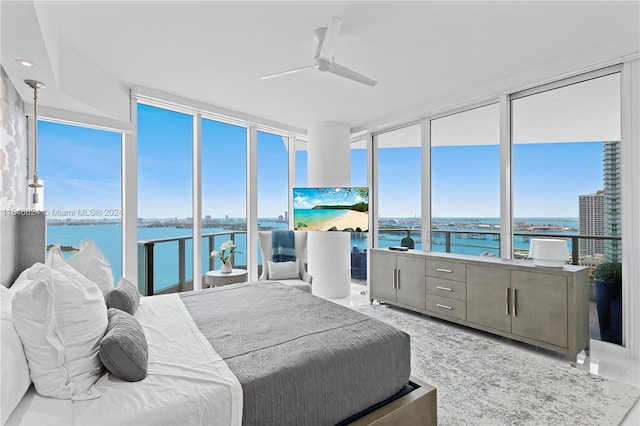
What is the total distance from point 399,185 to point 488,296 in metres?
2.20

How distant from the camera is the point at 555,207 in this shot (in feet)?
11.2

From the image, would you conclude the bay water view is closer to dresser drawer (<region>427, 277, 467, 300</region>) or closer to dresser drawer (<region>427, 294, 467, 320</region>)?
dresser drawer (<region>427, 277, 467, 300</region>)

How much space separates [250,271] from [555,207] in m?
3.92

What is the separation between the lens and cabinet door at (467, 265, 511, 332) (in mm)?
3172

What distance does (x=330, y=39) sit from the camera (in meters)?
2.47

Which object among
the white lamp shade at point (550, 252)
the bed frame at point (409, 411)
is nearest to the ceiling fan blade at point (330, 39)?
the bed frame at point (409, 411)

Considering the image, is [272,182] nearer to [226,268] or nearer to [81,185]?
[226,268]

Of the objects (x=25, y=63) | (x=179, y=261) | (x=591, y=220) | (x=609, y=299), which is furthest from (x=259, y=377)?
(x=179, y=261)

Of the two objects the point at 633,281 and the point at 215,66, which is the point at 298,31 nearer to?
the point at 215,66

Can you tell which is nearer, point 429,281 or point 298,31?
point 298,31

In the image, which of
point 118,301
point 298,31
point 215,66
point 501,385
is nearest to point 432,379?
point 501,385

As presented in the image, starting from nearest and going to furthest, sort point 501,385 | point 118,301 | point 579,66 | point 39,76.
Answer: point 118,301 < point 39,76 < point 501,385 < point 579,66

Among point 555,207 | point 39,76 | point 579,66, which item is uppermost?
point 579,66

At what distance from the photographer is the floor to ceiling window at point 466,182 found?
12.8 feet
